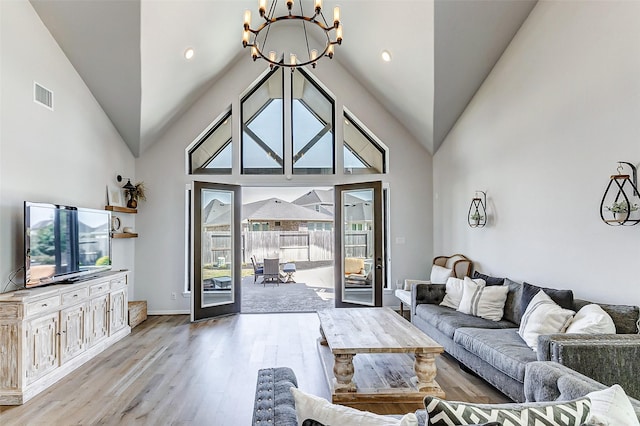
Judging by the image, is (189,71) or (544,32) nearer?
(544,32)

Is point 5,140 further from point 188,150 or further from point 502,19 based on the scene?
point 502,19

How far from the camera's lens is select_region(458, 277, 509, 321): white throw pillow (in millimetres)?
4328

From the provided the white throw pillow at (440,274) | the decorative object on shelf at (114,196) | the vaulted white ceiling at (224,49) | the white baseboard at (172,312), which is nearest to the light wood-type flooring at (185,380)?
the white baseboard at (172,312)

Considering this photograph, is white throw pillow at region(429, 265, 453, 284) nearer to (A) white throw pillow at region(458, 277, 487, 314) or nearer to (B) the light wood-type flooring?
(A) white throw pillow at region(458, 277, 487, 314)

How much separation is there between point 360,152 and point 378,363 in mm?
4066

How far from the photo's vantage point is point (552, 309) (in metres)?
3.27

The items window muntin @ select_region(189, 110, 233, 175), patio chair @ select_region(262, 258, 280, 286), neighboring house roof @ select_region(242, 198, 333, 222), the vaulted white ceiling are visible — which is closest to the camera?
the vaulted white ceiling

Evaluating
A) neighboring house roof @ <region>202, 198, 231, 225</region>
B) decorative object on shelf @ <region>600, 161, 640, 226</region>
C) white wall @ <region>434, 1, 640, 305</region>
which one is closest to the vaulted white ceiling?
white wall @ <region>434, 1, 640, 305</region>

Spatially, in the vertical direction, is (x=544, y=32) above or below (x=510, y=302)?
above

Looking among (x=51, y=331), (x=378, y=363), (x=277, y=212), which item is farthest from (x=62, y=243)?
(x=277, y=212)

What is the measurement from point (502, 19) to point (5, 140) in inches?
213

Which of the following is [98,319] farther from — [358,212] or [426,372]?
[358,212]

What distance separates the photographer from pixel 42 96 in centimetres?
430

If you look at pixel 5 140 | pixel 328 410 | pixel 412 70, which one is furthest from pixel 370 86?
pixel 328 410
